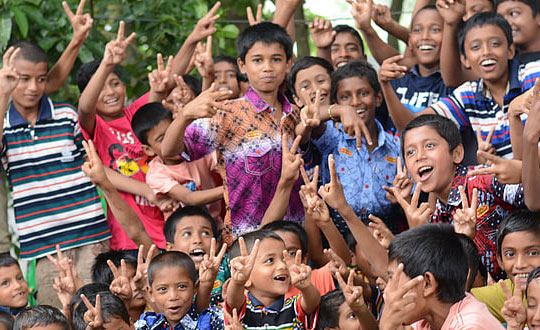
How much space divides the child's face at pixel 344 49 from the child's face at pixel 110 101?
141cm

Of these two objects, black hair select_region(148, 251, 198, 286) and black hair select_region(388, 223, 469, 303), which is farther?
black hair select_region(148, 251, 198, 286)

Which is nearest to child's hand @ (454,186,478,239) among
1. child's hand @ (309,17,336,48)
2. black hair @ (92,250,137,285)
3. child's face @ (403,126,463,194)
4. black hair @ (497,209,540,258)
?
black hair @ (497,209,540,258)

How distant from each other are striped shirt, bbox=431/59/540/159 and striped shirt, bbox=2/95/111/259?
2199 millimetres

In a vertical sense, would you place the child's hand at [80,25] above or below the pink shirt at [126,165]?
above

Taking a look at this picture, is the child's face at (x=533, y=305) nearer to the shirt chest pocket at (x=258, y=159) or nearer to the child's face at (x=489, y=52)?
the child's face at (x=489, y=52)

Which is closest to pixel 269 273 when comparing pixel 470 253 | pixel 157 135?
pixel 470 253

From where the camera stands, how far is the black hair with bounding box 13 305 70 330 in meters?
4.04

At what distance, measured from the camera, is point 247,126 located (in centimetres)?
466

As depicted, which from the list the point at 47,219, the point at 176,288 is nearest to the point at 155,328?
the point at 176,288

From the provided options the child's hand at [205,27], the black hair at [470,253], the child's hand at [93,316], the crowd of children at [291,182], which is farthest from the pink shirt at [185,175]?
the black hair at [470,253]

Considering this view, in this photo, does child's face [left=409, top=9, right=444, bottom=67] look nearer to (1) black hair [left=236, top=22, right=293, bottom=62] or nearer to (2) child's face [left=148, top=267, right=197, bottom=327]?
(1) black hair [left=236, top=22, right=293, bottom=62]

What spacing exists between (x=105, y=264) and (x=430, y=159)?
6.11 feet

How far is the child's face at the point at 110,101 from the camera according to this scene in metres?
5.51

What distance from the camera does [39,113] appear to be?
5.17 m
